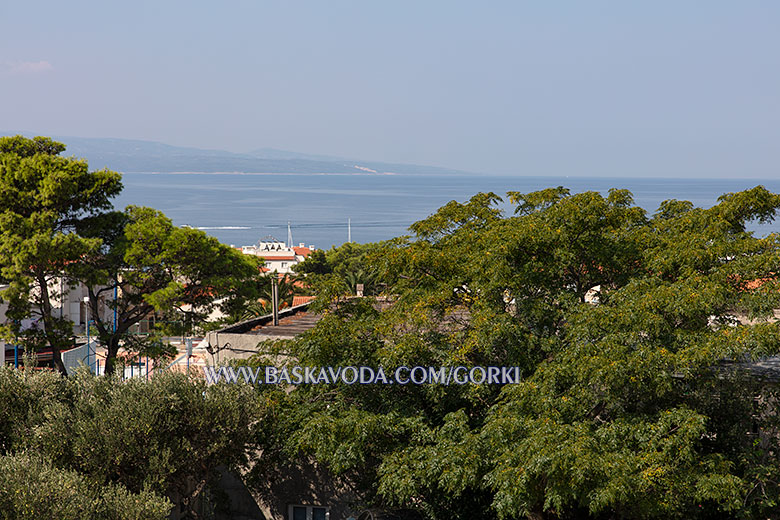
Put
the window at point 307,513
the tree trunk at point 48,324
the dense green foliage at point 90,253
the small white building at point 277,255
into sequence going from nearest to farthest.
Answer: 1. the window at point 307,513
2. the dense green foliage at point 90,253
3. the tree trunk at point 48,324
4. the small white building at point 277,255

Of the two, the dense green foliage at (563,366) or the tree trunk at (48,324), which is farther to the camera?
the tree trunk at (48,324)

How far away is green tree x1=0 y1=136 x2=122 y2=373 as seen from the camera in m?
22.8

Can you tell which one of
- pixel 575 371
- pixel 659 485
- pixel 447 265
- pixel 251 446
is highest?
pixel 447 265

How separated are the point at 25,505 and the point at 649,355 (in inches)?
374

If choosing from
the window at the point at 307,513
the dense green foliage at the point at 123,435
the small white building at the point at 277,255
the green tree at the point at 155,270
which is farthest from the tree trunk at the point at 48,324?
the small white building at the point at 277,255

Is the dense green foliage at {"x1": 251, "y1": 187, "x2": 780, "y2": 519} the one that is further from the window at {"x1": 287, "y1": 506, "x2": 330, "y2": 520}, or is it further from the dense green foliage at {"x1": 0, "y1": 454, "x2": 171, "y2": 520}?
the dense green foliage at {"x1": 0, "y1": 454, "x2": 171, "y2": 520}

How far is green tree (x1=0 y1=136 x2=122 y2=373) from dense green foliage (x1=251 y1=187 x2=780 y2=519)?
11187 millimetres

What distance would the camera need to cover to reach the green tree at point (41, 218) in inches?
898

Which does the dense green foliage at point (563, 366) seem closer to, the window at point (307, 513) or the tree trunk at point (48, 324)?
the window at point (307, 513)

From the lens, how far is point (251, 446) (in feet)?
51.1

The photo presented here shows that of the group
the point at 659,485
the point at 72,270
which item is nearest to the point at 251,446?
the point at 659,485

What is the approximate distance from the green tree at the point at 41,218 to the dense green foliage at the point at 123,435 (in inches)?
347

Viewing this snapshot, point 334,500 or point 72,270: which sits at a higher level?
point 72,270

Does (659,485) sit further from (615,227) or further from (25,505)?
(25,505)
